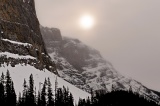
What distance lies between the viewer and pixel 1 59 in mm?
197500

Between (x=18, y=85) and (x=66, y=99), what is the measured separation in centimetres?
2662

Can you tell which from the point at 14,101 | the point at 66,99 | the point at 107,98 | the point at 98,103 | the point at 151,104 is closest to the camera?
the point at 14,101

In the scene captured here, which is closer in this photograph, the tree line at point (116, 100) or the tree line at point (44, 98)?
the tree line at point (44, 98)

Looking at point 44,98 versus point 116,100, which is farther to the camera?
point 116,100

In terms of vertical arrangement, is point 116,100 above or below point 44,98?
above

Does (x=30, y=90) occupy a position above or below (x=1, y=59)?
below

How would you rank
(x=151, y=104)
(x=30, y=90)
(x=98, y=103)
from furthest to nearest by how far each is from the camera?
(x=151, y=104) < (x=98, y=103) < (x=30, y=90)

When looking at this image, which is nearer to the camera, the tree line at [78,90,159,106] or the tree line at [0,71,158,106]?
the tree line at [0,71,158,106]

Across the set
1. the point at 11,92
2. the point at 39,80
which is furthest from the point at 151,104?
the point at 11,92

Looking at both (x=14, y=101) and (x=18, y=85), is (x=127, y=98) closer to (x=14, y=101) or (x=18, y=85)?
(x=18, y=85)

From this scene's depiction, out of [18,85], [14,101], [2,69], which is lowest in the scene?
[14,101]

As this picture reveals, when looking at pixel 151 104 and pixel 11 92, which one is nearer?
pixel 11 92

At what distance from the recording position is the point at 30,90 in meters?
143

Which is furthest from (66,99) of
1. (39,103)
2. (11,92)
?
(11,92)
